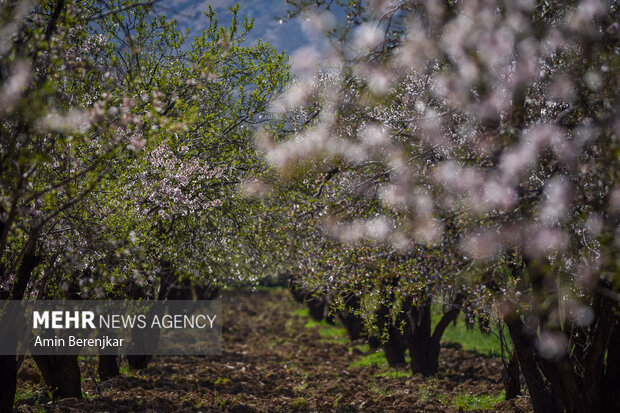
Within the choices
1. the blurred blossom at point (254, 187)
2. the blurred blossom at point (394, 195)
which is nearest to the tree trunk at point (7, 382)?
the blurred blossom at point (254, 187)

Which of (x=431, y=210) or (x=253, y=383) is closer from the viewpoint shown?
(x=431, y=210)

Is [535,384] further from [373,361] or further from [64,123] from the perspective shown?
[373,361]

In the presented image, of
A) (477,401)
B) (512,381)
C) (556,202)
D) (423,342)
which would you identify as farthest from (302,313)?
(556,202)

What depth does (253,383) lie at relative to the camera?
15.2 m

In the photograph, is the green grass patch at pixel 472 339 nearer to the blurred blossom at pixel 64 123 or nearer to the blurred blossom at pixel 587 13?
the blurred blossom at pixel 587 13

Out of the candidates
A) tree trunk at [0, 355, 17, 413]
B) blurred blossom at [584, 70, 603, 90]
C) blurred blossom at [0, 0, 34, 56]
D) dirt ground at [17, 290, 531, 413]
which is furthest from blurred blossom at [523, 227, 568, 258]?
tree trunk at [0, 355, 17, 413]

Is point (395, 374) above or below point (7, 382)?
below

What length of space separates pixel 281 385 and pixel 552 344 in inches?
351

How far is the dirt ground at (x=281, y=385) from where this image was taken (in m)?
11.3

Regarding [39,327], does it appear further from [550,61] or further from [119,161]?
[550,61]

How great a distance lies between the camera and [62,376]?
1137cm

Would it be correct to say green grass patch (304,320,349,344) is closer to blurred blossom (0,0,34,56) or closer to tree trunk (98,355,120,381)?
tree trunk (98,355,120,381)

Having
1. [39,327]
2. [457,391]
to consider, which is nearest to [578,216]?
[457,391]

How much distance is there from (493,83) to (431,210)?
8.16 ft
